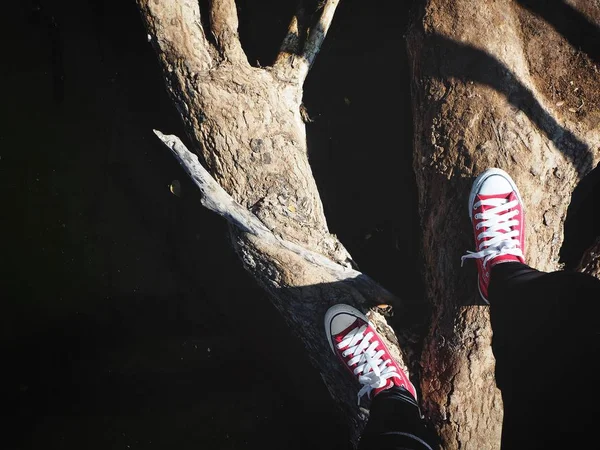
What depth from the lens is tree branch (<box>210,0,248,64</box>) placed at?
1842 millimetres

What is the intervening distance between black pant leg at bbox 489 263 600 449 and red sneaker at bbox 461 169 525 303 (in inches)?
11.5

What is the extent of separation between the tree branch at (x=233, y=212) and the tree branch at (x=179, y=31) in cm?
38

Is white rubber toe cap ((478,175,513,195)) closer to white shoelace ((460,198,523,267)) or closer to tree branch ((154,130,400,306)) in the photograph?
white shoelace ((460,198,523,267))

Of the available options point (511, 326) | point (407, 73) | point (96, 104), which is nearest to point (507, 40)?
point (407, 73)

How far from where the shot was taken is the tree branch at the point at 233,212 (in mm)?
1794

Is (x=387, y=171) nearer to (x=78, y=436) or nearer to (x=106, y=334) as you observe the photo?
(x=106, y=334)

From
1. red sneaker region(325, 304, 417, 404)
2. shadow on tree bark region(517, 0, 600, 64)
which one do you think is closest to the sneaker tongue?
red sneaker region(325, 304, 417, 404)

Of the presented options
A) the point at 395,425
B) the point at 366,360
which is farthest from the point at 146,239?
the point at 395,425

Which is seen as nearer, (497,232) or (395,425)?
(395,425)

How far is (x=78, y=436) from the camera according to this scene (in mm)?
2160

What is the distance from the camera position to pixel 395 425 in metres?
1.51

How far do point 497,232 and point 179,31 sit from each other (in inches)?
67.4

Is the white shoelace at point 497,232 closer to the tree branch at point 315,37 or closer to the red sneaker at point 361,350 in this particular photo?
the red sneaker at point 361,350

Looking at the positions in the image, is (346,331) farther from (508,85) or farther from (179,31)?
(179,31)
